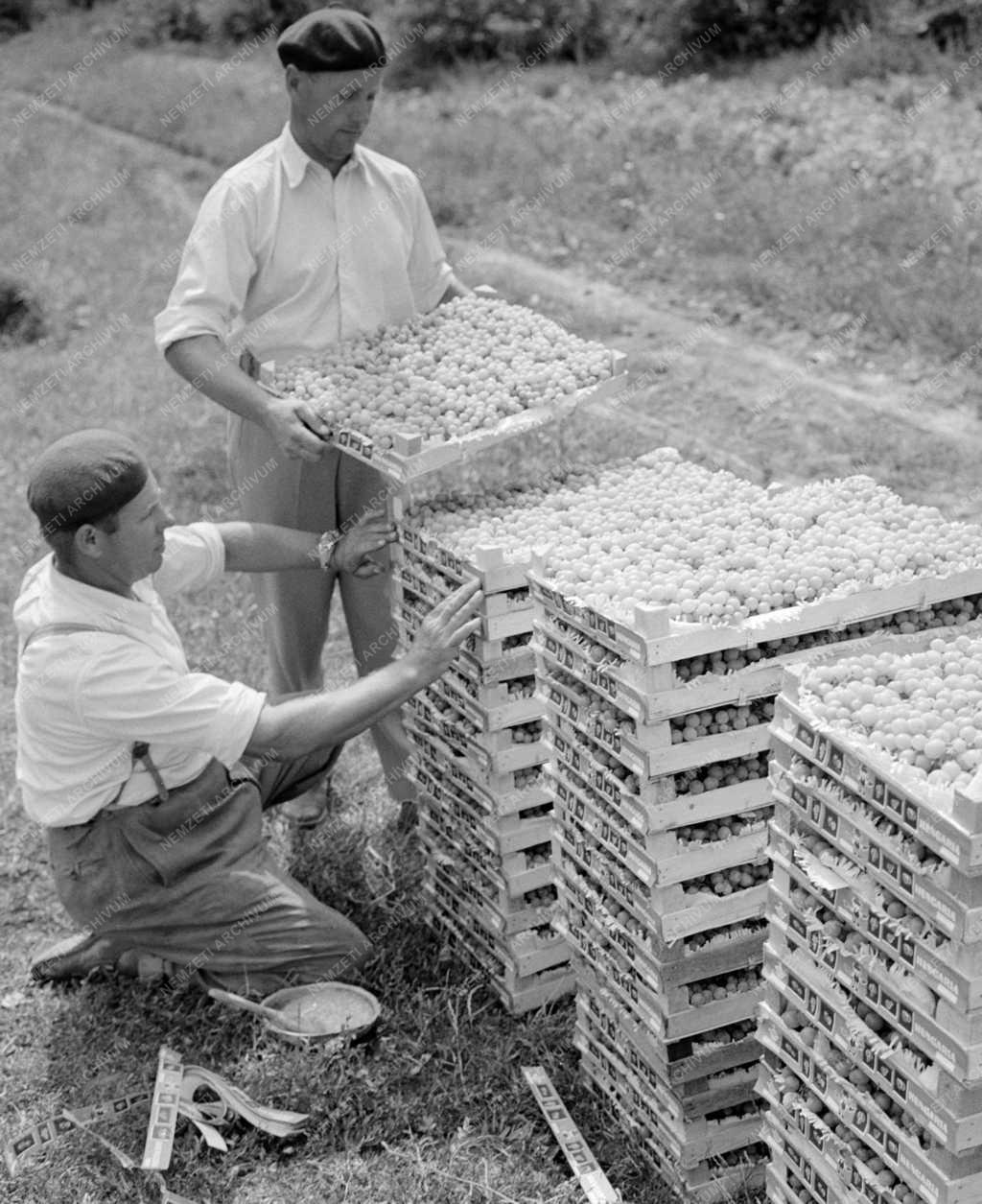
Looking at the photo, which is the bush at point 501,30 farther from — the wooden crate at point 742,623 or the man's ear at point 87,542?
the wooden crate at point 742,623

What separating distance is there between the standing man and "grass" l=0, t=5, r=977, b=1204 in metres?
0.73

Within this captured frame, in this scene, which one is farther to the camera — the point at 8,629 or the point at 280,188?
the point at 8,629

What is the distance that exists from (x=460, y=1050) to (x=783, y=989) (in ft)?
4.66

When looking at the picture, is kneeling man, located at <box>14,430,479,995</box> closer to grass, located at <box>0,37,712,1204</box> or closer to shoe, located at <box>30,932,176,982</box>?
shoe, located at <box>30,932,176,982</box>

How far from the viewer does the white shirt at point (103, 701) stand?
3.94 metres

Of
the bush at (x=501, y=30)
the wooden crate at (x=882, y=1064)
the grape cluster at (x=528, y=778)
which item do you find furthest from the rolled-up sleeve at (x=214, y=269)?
the bush at (x=501, y=30)

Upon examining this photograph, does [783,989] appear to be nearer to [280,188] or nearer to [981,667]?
[981,667]

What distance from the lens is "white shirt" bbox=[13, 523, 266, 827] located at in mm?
3939

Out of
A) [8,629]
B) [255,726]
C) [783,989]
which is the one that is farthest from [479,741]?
[8,629]

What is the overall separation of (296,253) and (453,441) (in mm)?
1046

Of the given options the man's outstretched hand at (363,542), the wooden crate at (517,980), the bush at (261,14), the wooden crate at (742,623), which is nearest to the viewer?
the wooden crate at (742,623)

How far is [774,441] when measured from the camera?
7598 mm

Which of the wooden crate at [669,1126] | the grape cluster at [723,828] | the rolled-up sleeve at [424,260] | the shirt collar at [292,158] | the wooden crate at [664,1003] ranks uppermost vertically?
the shirt collar at [292,158]

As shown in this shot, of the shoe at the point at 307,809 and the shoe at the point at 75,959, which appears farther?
the shoe at the point at 307,809
